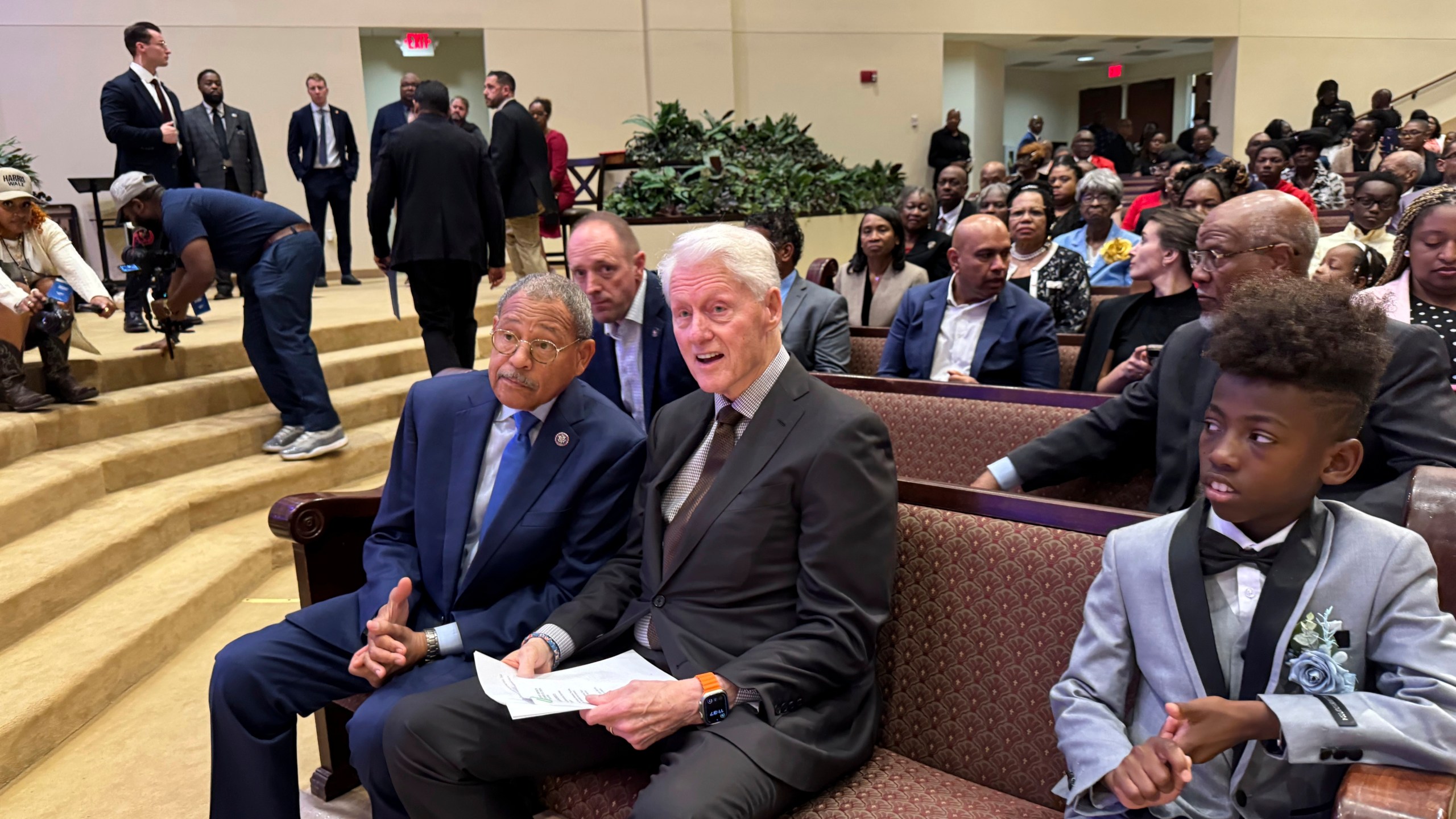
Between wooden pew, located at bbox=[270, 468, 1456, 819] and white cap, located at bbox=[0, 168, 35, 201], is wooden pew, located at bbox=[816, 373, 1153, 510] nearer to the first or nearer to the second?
wooden pew, located at bbox=[270, 468, 1456, 819]

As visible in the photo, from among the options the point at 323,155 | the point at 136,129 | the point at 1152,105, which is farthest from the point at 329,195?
the point at 1152,105

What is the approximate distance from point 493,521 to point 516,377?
308 mm

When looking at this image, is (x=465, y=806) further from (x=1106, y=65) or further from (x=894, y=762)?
(x=1106, y=65)

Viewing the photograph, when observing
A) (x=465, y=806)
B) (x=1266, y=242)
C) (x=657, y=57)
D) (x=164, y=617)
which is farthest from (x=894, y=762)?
(x=657, y=57)

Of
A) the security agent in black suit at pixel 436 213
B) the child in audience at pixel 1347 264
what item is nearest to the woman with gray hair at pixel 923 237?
the security agent in black suit at pixel 436 213

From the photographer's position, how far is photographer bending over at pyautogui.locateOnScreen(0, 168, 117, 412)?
13.3ft

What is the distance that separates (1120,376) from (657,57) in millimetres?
10184

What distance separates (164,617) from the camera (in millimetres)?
3492

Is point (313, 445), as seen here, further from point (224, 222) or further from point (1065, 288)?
point (1065, 288)

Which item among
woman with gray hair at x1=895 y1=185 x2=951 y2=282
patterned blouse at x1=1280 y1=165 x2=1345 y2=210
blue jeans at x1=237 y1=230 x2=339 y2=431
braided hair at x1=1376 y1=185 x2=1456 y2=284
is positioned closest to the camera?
braided hair at x1=1376 y1=185 x2=1456 y2=284

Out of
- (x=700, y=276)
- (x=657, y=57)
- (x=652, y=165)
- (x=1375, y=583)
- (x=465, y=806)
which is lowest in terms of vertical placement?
(x=465, y=806)

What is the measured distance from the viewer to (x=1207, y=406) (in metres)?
2.05

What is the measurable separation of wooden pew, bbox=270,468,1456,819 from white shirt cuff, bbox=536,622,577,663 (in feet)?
0.74

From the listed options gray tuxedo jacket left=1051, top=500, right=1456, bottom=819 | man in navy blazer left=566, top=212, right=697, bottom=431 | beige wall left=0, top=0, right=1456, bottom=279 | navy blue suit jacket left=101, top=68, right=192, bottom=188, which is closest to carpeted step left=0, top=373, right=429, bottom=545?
man in navy blazer left=566, top=212, right=697, bottom=431
